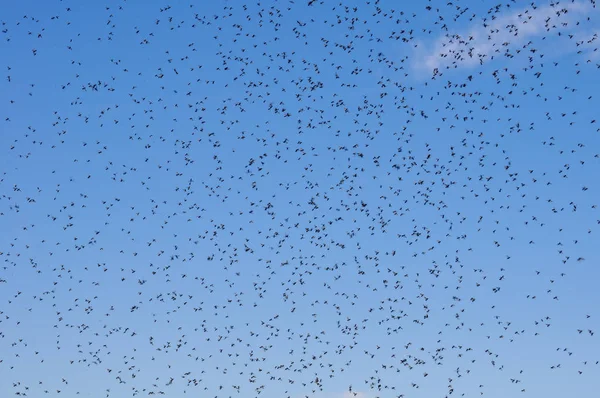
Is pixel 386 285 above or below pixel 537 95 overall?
below

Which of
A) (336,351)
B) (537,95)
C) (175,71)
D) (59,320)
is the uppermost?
(175,71)

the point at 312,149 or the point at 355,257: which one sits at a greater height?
the point at 312,149

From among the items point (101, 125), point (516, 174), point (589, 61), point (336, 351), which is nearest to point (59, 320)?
point (101, 125)

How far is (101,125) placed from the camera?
1319 inches

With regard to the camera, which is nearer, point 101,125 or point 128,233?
point 101,125

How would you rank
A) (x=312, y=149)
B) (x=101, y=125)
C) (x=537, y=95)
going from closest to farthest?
(x=537, y=95) < (x=101, y=125) < (x=312, y=149)

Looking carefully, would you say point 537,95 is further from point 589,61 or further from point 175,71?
point 175,71

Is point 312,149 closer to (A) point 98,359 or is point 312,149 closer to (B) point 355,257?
(B) point 355,257

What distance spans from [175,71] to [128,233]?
8016 millimetres

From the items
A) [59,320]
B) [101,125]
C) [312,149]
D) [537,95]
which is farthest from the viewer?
[59,320]

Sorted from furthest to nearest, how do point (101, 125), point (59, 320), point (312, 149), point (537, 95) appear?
point (59, 320), point (312, 149), point (101, 125), point (537, 95)

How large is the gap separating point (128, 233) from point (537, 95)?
19.4m

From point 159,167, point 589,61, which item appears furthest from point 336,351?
point 589,61

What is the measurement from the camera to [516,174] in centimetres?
3688
